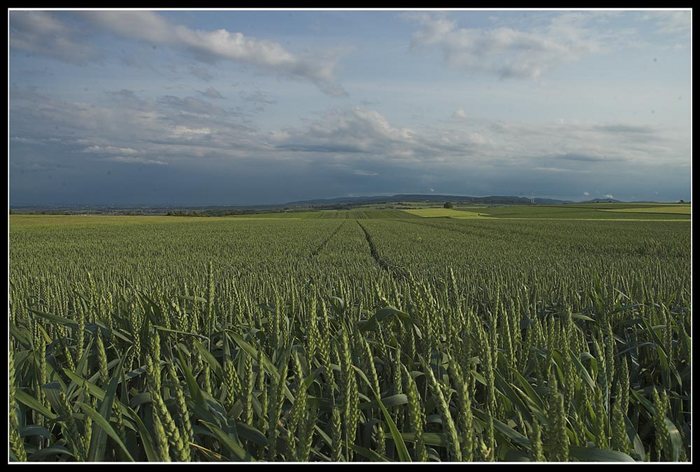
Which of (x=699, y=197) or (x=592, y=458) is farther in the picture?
(x=699, y=197)

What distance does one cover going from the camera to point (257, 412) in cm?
200

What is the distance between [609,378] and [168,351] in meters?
2.43

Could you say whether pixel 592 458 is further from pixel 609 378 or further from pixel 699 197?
pixel 699 197

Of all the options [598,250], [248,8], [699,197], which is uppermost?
[248,8]

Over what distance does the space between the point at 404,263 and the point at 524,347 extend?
10203 millimetres

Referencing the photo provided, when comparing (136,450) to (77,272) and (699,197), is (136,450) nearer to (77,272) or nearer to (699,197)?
(699,197)

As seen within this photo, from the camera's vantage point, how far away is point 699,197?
6.78 feet

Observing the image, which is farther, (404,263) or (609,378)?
(404,263)
